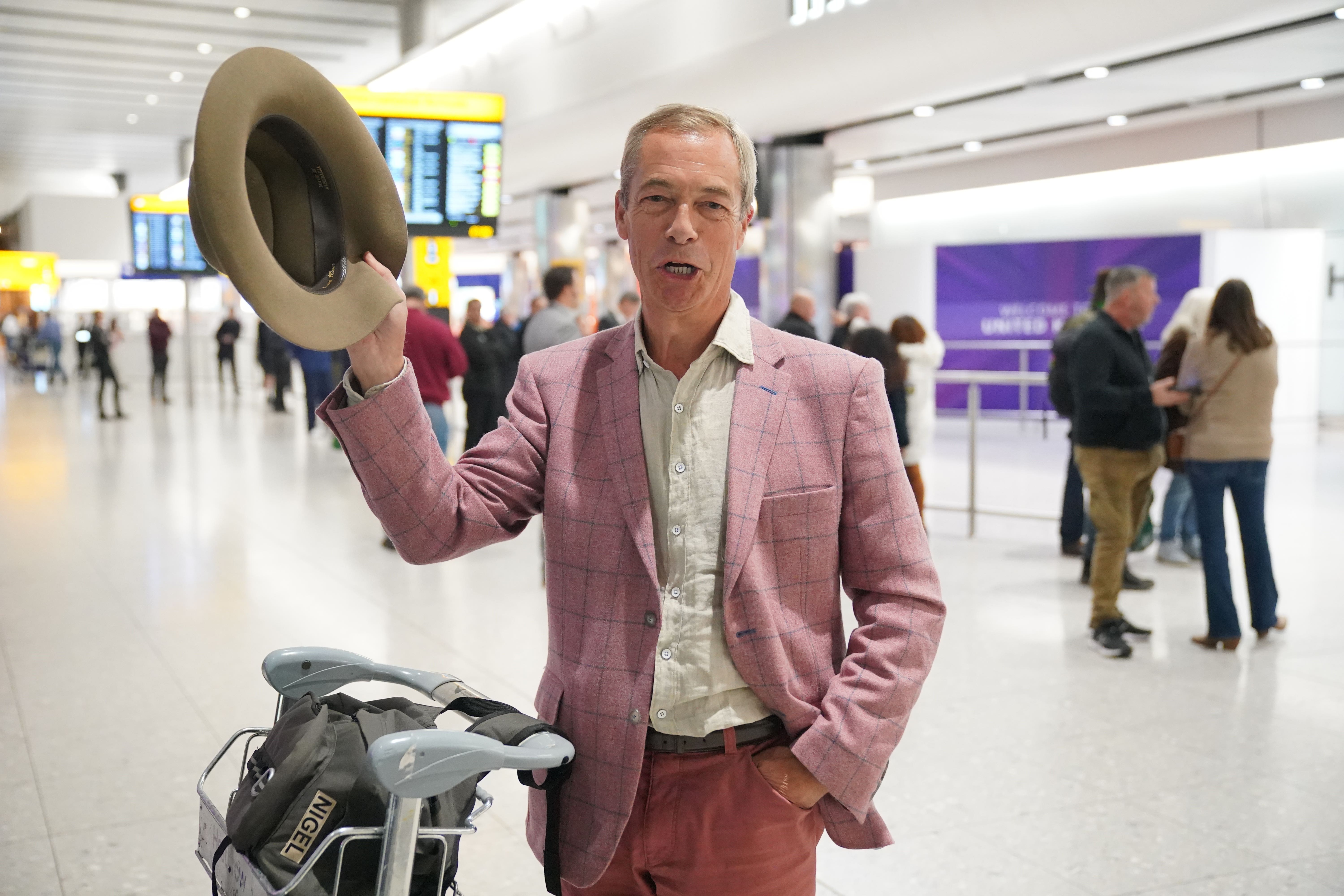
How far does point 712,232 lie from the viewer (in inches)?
57.3

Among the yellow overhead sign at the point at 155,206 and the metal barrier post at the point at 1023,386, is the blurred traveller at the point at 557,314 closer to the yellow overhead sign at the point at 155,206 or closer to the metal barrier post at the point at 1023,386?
the metal barrier post at the point at 1023,386

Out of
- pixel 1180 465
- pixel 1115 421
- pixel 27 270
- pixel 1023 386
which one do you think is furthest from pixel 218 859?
pixel 27 270

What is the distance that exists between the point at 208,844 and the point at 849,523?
96cm

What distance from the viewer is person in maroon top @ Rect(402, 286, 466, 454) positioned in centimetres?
793

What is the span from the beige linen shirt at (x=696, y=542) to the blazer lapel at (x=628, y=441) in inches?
1.0

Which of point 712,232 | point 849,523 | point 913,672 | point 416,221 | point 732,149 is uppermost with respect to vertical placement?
point 416,221

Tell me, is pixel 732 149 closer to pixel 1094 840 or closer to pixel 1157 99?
pixel 1094 840

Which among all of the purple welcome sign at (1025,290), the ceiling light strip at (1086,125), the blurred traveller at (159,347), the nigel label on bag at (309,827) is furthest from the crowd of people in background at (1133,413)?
the blurred traveller at (159,347)

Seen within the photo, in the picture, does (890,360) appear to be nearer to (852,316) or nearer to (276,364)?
(852,316)

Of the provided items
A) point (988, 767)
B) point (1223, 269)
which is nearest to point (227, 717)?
point (988, 767)

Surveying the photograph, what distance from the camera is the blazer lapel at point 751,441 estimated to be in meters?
1.46

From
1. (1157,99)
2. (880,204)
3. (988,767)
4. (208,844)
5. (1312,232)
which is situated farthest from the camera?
(880,204)

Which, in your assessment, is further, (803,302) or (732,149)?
(803,302)

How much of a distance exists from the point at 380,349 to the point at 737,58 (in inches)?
468
